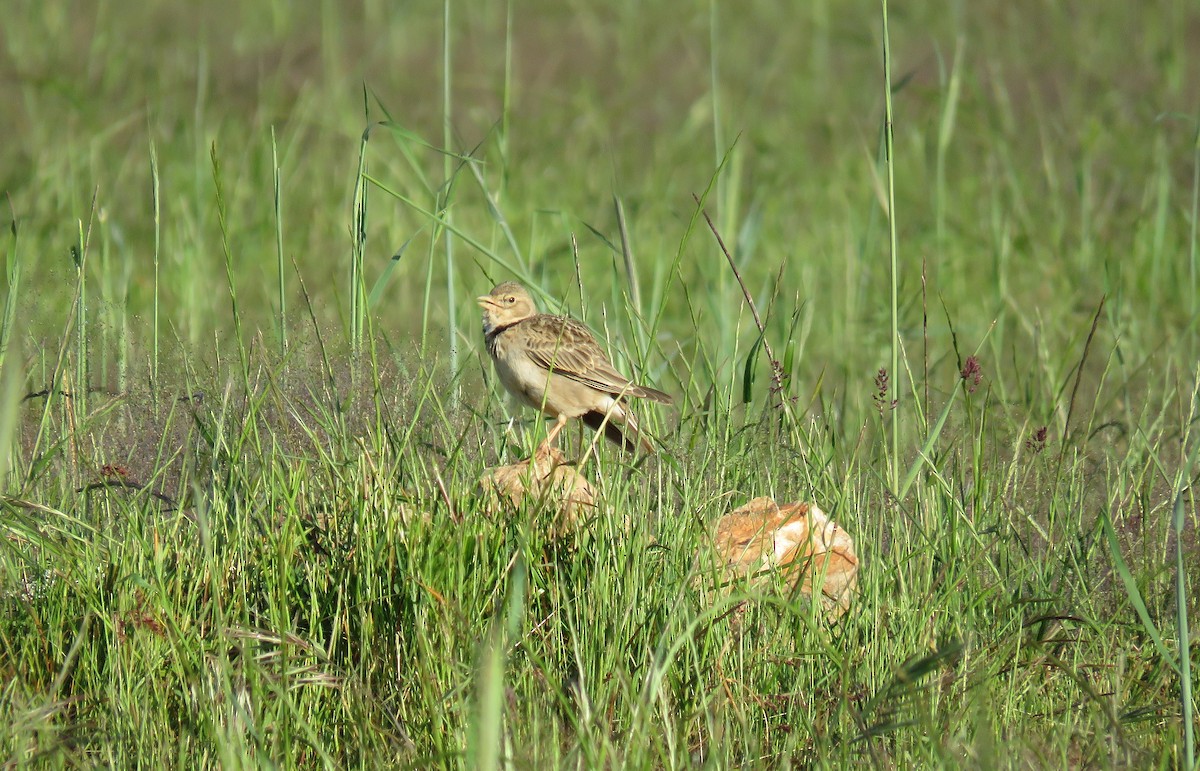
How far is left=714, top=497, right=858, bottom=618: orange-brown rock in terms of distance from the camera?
10.8 ft

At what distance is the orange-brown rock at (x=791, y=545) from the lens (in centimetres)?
329

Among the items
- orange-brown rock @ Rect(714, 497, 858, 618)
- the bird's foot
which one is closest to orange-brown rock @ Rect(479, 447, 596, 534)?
the bird's foot

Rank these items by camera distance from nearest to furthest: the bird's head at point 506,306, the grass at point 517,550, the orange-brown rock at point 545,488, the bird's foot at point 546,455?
the grass at point 517,550 < the orange-brown rock at point 545,488 < the bird's foot at point 546,455 < the bird's head at point 506,306

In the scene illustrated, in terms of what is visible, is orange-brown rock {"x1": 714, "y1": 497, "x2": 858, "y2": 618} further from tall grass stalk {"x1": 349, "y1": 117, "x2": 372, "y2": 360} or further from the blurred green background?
tall grass stalk {"x1": 349, "y1": 117, "x2": 372, "y2": 360}

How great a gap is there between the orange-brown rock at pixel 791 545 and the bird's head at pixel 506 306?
202cm

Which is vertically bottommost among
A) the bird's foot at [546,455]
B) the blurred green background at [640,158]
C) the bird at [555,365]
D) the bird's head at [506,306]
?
the bird's foot at [546,455]

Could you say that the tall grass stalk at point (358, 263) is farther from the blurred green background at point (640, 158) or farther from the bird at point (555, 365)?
the bird at point (555, 365)

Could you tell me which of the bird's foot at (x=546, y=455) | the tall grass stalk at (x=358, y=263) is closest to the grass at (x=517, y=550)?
the tall grass stalk at (x=358, y=263)

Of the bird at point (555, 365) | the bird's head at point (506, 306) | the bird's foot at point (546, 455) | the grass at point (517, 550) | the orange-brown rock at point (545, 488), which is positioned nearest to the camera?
the grass at point (517, 550)

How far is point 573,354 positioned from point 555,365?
20cm

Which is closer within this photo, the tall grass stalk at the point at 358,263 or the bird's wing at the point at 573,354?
the tall grass stalk at the point at 358,263

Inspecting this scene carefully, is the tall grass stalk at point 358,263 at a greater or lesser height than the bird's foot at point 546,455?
greater

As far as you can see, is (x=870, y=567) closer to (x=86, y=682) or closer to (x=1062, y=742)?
(x=1062, y=742)

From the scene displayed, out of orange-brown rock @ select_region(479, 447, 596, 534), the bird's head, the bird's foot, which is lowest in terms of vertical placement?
orange-brown rock @ select_region(479, 447, 596, 534)
